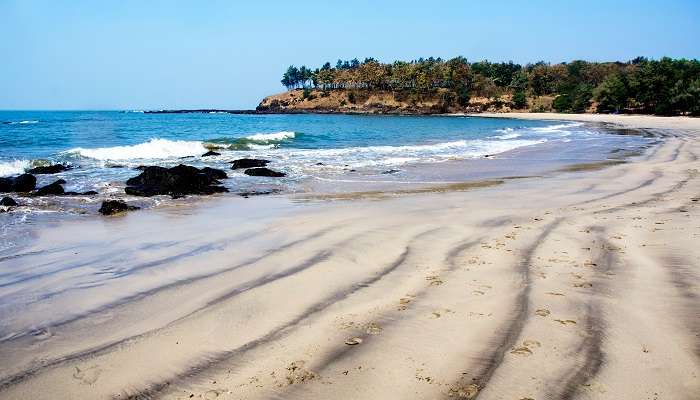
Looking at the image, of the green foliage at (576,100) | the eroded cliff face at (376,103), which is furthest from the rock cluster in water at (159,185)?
the eroded cliff face at (376,103)

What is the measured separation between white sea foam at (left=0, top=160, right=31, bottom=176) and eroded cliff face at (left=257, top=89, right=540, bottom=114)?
114 meters

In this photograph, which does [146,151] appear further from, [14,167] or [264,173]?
[264,173]

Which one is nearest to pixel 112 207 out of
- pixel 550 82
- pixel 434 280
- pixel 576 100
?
pixel 434 280

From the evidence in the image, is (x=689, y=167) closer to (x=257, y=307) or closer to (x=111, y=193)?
(x=257, y=307)

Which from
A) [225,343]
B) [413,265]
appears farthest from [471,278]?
[225,343]

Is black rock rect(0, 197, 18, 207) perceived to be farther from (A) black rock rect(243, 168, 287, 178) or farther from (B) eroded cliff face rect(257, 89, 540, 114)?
(B) eroded cliff face rect(257, 89, 540, 114)

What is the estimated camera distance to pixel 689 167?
15.4 m

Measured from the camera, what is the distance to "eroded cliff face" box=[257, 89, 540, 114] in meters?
132

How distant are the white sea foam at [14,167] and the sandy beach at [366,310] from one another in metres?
13.4

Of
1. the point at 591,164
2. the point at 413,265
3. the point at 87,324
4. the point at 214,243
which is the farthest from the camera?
the point at 591,164

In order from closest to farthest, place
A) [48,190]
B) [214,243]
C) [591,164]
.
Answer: [214,243] → [48,190] → [591,164]

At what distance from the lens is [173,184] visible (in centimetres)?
1287

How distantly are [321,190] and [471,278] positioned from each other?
823 cm

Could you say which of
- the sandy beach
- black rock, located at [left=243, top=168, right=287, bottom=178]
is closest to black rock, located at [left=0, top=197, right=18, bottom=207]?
the sandy beach
